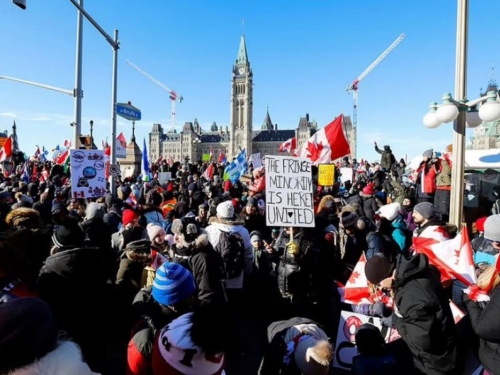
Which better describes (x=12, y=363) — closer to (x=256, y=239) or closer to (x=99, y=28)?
(x=256, y=239)

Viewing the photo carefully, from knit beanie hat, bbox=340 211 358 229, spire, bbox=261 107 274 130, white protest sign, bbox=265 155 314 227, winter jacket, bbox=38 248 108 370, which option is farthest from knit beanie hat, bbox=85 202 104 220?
spire, bbox=261 107 274 130

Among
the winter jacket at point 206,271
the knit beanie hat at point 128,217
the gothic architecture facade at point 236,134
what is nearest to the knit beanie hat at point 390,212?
the winter jacket at point 206,271

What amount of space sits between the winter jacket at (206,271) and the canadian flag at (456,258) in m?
2.37

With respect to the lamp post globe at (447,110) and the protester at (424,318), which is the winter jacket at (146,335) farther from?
the lamp post globe at (447,110)

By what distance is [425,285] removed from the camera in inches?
108

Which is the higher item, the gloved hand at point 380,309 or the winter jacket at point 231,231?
the winter jacket at point 231,231

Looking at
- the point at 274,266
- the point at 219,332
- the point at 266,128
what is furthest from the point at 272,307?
the point at 266,128

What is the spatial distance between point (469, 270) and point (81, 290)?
3746 mm

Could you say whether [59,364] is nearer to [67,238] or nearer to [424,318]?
[67,238]

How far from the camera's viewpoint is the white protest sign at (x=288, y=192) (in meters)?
4.88

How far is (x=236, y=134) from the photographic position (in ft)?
443

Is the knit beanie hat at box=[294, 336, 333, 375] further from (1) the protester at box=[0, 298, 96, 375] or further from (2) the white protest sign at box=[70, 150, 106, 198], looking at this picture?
(2) the white protest sign at box=[70, 150, 106, 198]

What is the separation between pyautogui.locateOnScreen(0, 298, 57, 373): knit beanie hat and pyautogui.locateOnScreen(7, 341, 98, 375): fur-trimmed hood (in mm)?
18

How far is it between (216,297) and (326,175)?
7645 mm
